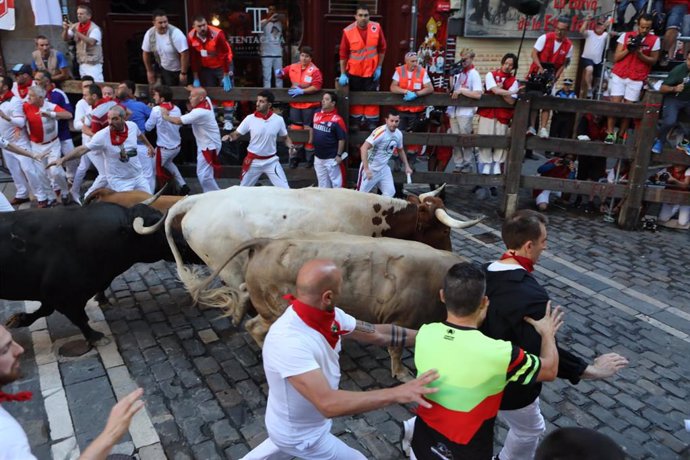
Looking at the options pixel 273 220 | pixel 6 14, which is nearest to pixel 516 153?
pixel 273 220

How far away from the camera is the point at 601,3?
57.4 feet

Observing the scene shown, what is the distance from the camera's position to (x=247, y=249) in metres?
5.11

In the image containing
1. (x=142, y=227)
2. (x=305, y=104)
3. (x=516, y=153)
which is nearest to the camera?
(x=142, y=227)

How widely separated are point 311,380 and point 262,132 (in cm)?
665

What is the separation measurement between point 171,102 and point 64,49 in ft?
15.7

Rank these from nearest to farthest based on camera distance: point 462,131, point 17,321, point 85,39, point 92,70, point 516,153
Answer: point 17,321
point 516,153
point 462,131
point 85,39
point 92,70

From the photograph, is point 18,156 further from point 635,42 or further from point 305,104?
point 635,42

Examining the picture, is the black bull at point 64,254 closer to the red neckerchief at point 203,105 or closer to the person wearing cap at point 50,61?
the red neckerchief at point 203,105

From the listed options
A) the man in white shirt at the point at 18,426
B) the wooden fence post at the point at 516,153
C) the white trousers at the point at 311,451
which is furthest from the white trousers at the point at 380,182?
the man in white shirt at the point at 18,426

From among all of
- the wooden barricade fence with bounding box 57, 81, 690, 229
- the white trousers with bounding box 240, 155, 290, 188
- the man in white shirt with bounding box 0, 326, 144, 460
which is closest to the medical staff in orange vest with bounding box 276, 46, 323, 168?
the wooden barricade fence with bounding box 57, 81, 690, 229

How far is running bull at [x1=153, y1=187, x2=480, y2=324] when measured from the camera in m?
5.91

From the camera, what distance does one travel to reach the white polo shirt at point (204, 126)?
9.13 meters

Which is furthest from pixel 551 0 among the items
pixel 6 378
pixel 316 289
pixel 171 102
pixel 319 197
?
pixel 6 378

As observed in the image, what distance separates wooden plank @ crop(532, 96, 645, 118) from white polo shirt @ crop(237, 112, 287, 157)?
14.7 ft
